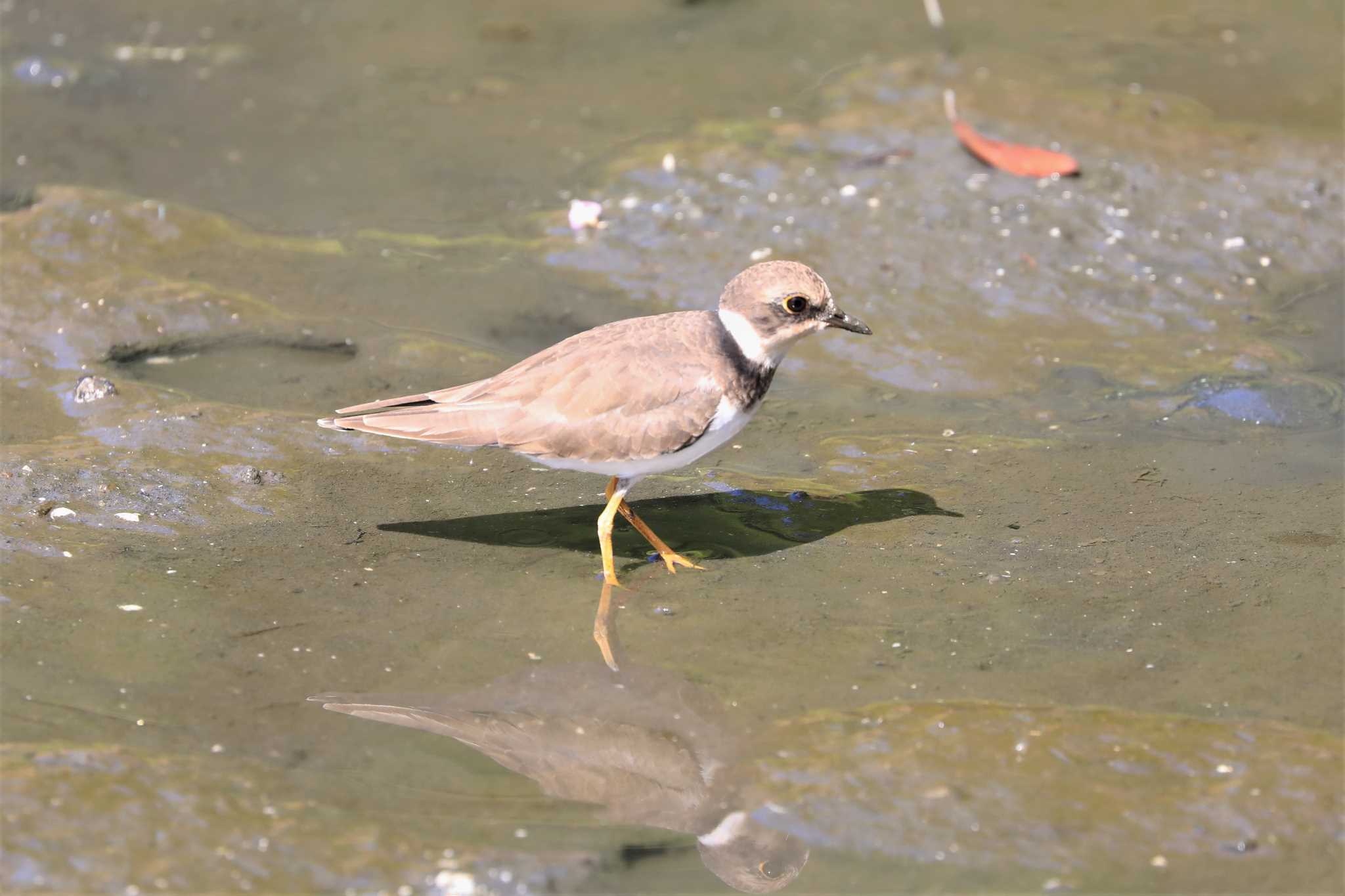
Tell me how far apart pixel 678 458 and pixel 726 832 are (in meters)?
1.89

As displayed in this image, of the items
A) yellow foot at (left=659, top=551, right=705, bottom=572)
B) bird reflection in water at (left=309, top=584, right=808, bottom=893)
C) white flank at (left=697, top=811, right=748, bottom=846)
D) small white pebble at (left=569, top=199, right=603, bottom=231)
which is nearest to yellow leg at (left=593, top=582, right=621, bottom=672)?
bird reflection in water at (left=309, top=584, right=808, bottom=893)

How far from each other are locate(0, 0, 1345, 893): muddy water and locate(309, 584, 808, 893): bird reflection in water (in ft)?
0.06

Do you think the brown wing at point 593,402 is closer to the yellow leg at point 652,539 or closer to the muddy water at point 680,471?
the yellow leg at point 652,539

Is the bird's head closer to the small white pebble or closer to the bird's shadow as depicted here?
the bird's shadow

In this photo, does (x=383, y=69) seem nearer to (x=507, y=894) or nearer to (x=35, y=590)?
(x=35, y=590)

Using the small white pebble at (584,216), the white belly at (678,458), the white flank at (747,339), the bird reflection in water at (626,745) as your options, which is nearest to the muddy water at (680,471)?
the bird reflection in water at (626,745)

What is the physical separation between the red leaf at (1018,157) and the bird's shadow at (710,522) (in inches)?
140

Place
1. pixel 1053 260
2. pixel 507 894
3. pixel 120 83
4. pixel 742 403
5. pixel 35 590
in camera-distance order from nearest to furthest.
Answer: pixel 507 894 < pixel 35 590 < pixel 742 403 < pixel 1053 260 < pixel 120 83

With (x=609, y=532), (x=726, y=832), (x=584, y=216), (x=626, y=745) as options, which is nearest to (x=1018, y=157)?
(x=584, y=216)

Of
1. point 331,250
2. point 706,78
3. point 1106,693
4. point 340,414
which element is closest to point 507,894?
point 1106,693

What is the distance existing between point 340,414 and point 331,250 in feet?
8.94

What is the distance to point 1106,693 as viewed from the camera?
5070 millimetres

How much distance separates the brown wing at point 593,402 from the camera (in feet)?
19.4

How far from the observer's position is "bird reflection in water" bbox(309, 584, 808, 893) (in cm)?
448
